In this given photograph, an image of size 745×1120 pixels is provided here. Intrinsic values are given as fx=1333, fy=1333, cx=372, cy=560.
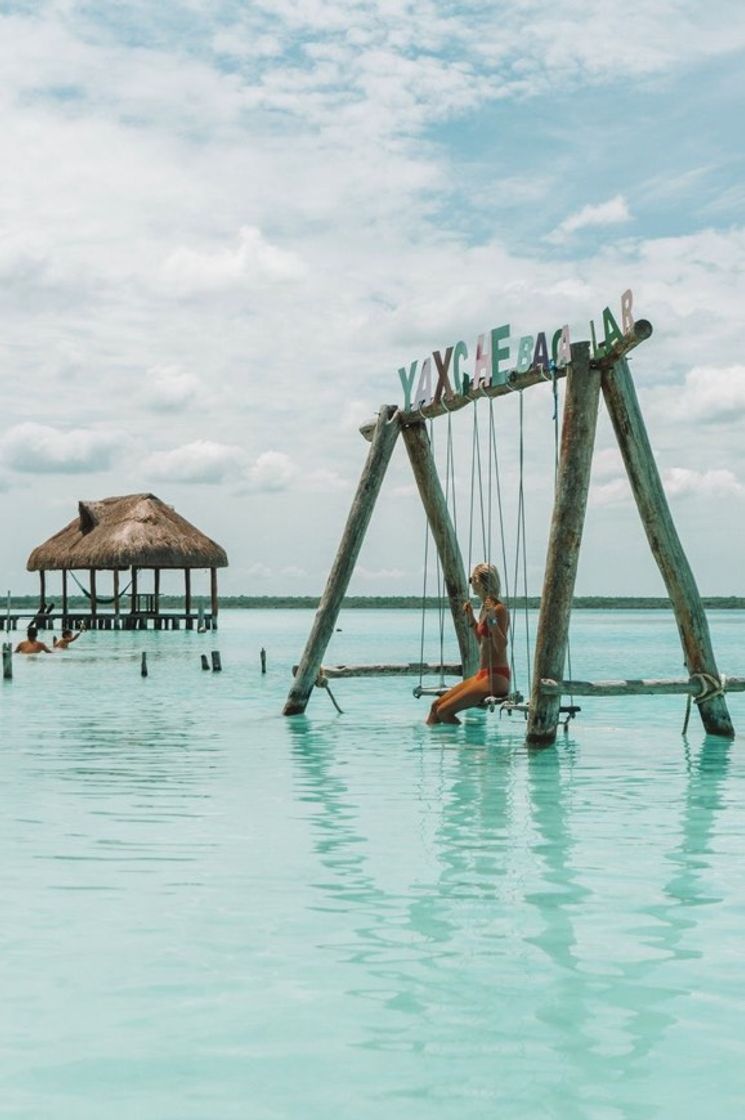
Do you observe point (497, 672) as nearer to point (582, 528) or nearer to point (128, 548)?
point (582, 528)

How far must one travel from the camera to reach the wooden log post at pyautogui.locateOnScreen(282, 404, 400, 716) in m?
14.3

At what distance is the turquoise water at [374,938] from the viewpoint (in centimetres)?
422

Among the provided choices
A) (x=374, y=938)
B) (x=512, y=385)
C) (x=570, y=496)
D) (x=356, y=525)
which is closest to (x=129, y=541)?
(x=356, y=525)

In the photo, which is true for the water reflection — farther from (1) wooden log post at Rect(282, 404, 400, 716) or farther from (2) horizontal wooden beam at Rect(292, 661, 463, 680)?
(2) horizontal wooden beam at Rect(292, 661, 463, 680)

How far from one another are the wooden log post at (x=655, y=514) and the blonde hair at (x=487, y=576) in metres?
1.27

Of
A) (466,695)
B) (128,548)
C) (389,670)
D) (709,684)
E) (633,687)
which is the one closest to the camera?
(633,687)

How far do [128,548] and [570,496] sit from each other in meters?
39.9

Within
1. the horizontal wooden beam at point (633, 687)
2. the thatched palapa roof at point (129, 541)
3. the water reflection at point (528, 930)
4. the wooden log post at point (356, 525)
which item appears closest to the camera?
the water reflection at point (528, 930)

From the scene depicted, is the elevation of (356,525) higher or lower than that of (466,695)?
higher

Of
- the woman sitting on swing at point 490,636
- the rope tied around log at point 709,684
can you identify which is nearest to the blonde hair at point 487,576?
the woman sitting on swing at point 490,636

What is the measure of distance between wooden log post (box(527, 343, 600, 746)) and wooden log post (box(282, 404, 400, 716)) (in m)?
3.21

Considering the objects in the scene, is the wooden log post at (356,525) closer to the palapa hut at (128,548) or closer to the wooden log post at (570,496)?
the wooden log post at (570,496)

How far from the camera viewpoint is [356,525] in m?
14.4

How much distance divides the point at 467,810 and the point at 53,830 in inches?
111
